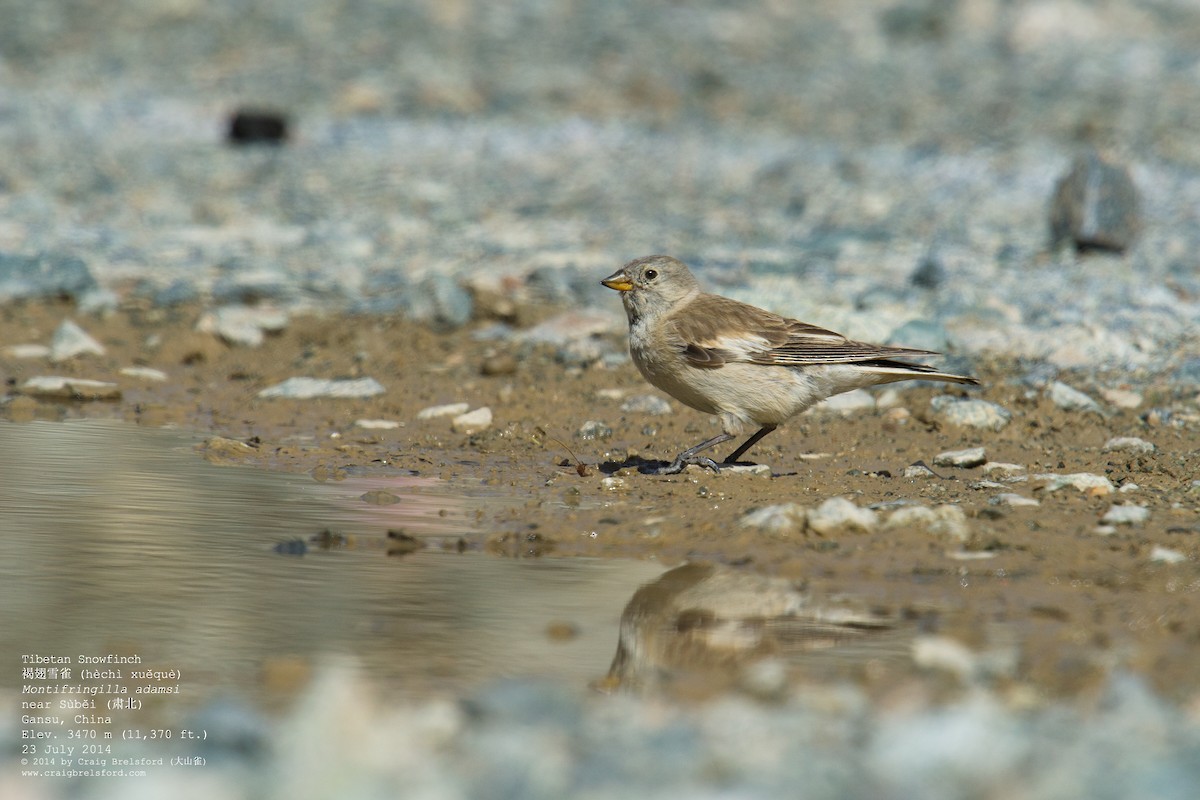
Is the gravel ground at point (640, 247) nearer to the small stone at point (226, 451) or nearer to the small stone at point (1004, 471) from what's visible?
the small stone at point (226, 451)

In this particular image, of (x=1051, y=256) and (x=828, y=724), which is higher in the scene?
(x=1051, y=256)

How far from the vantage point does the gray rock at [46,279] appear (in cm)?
1039

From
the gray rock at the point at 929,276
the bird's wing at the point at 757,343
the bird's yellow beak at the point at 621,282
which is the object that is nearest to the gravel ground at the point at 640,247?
the gray rock at the point at 929,276

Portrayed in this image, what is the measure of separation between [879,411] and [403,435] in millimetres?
2443

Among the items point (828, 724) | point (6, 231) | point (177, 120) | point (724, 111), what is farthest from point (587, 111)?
point (828, 724)

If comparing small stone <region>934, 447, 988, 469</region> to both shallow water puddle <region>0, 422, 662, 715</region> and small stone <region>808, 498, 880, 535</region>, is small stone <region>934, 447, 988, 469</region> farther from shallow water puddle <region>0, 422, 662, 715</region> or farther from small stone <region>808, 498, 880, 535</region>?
shallow water puddle <region>0, 422, 662, 715</region>

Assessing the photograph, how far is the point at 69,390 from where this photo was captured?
28.2 feet

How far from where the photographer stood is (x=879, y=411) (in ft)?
26.6

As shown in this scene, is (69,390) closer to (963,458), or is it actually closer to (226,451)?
(226,451)

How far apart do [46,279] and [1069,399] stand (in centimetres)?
660

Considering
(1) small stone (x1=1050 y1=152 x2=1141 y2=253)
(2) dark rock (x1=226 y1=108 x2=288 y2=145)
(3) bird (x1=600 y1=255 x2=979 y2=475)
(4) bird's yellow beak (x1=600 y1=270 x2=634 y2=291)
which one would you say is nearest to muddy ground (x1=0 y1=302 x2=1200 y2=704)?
(3) bird (x1=600 y1=255 x2=979 y2=475)

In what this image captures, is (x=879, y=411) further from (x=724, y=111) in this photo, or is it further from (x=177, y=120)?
(x=177, y=120)

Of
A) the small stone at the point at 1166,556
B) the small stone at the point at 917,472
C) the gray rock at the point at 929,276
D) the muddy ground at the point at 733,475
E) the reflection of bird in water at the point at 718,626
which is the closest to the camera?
the reflection of bird in water at the point at 718,626

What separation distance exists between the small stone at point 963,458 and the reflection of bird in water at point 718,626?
2.07 m
